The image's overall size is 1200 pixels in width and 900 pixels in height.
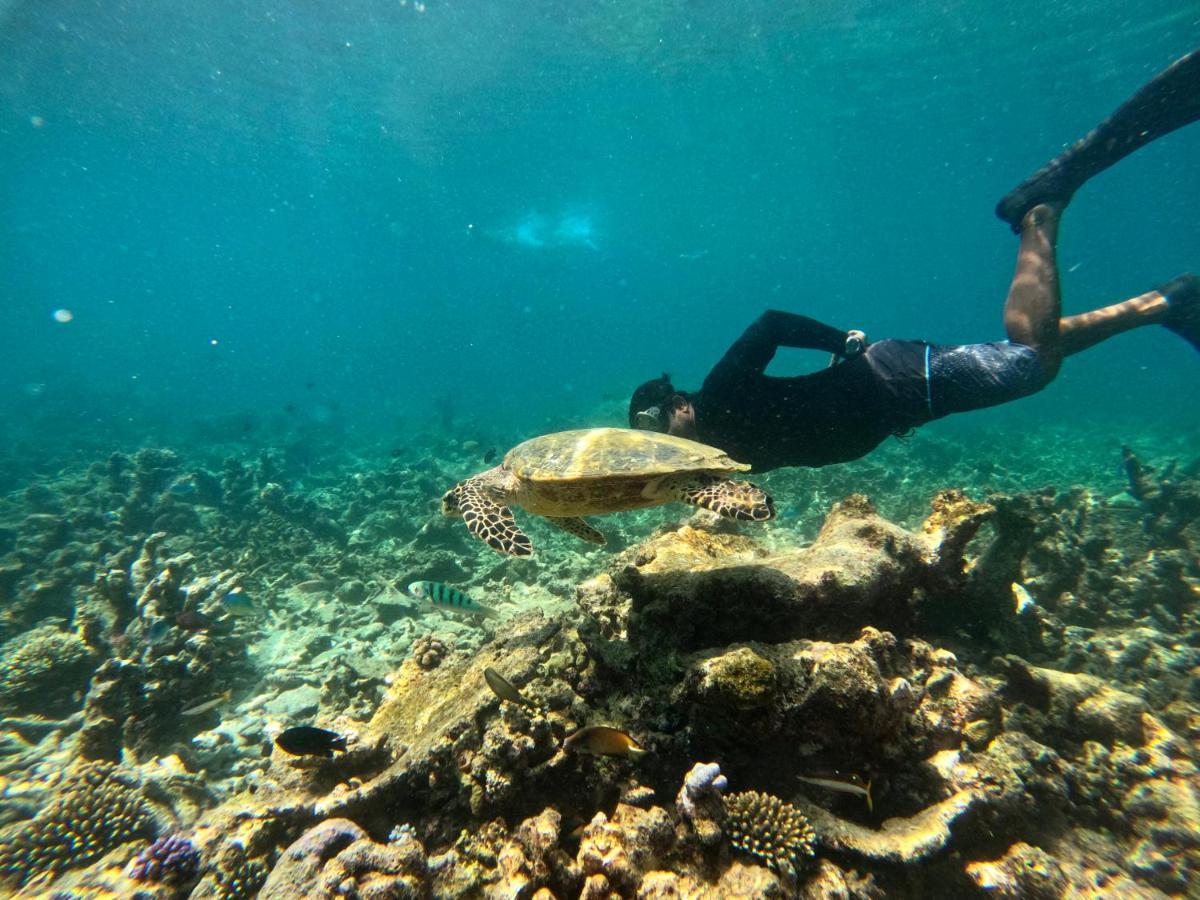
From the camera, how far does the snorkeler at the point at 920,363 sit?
5203mm

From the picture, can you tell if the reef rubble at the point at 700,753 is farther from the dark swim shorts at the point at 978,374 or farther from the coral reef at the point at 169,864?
the dark swim shorts at the point at 978,374

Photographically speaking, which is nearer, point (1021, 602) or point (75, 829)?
point (75, 829)

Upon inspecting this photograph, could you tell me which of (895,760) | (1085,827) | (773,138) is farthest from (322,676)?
(773,138)

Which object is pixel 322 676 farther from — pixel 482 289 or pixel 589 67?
pixel 482 289

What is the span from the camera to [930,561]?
378cm

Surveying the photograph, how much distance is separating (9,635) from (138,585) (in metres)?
2.61

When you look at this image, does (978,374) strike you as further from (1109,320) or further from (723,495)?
(723,495)

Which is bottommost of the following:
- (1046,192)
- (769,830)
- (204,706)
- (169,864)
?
(169,864)

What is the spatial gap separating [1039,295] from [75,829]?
9946mm

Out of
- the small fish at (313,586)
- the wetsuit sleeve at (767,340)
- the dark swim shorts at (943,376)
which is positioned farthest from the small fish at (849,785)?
the small fish at (313,586)

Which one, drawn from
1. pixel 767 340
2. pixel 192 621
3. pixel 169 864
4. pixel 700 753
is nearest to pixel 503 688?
pixel 700 753

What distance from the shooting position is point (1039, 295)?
5555 millimetres

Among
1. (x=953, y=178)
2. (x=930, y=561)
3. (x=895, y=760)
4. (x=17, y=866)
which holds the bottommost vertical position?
(x=17, y=866)

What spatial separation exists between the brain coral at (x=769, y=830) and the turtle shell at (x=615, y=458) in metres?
1.97
